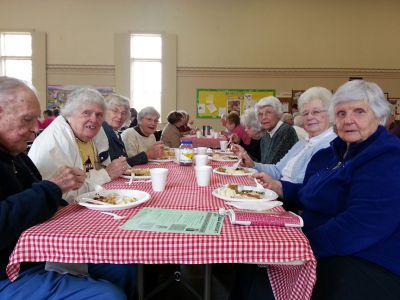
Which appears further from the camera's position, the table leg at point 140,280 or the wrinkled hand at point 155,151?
the wrinkled hand at point 155,151

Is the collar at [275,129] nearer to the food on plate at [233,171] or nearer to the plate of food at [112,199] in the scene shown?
the food on plate at [233,171]

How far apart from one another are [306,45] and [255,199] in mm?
7879

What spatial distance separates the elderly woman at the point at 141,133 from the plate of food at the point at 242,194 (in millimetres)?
2088

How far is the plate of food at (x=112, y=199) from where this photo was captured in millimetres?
1206

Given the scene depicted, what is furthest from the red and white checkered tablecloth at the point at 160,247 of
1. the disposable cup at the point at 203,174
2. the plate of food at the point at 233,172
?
the plate of food at the point at 233,172

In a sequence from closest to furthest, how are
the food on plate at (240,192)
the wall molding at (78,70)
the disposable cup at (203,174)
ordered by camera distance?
the food on plate at (240,192) < the disposable cup at (203,174) < the wall molding at (78,70)

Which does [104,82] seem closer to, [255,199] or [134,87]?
[134,87]

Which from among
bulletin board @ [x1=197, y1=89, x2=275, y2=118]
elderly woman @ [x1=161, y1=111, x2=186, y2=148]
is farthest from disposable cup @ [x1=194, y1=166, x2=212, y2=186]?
bulletin board @ [x1=197, y1=89, x2=275, y2=118]

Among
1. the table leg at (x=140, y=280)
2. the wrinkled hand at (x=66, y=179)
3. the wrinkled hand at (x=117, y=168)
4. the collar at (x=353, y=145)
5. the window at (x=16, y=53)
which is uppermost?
the window at (x=16, y=53)

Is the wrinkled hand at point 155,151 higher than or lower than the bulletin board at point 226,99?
lower

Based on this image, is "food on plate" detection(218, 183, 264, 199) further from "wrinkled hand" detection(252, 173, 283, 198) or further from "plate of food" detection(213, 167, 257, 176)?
"plate of food" detection(213, 167, 257, 176)

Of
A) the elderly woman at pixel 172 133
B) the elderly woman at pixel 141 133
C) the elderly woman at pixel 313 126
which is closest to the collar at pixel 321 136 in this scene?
the elderly woman at pixel 313 126

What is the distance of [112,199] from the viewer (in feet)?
4.34

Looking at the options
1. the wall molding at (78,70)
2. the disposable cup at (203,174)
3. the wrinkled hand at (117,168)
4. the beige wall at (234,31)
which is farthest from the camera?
the wall molding at (78,70)
